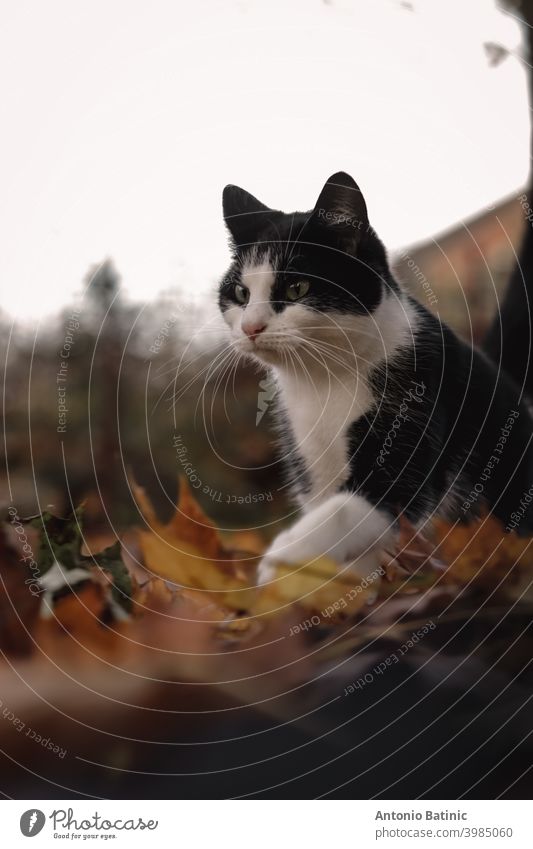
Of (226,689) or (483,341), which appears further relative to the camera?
(483,341)

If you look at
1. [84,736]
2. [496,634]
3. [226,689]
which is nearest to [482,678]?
[496,634]

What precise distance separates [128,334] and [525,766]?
0.43 metres

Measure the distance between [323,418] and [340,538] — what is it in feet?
0.33

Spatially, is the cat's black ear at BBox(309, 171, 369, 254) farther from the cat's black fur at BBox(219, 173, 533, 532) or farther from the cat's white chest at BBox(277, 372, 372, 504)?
the cat's white chest at BBox(277, 372, 372, 504)

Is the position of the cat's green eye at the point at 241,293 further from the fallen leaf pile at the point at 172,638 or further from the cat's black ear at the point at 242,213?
the fallen leaf pile at the point at 172,638

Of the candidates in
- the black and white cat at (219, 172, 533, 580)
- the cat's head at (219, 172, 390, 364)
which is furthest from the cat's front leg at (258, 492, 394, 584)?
the cat's head at (219, 172, 390, 364)

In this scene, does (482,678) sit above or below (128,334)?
below

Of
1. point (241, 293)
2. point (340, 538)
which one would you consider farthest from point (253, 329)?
point (340, 538)

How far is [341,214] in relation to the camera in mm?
595

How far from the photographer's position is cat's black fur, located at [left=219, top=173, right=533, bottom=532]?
0.61 metres

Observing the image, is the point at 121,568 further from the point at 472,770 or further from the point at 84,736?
the point at 472,770

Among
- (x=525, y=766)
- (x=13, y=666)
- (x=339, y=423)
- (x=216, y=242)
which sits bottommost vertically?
(x=525, y=766)

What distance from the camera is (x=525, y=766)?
62 centimetres

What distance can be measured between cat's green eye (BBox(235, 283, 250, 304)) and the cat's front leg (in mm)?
163
